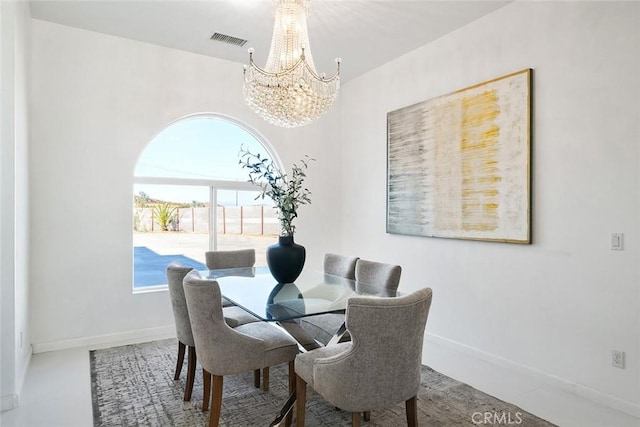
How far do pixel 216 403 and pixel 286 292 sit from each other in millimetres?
802

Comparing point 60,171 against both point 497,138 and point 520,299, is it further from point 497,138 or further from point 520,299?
point 520,299

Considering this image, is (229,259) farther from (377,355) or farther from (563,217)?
(563,217)

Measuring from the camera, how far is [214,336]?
2166mm

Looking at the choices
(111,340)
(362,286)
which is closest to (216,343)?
(362,286)

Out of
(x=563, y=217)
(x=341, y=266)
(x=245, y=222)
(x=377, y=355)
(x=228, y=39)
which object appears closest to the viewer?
(x=377, y=355)

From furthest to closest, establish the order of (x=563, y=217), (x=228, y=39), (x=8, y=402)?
(x=228, y=39)
(x=563, y=217)
(x=8, y=402)

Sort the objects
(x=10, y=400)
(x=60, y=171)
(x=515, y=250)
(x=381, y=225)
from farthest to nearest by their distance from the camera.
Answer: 1. (x=381, y=225)
2. (x=60, y=171)
3. (x=515, y=250)
4. (x=10, y=400)

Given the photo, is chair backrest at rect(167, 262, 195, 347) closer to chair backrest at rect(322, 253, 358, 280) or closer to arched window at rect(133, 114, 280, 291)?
chair backrest at rect(322, 253, 358, 280)

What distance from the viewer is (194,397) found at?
8.82 feet

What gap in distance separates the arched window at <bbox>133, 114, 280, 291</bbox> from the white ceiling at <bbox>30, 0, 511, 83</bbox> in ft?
3.10

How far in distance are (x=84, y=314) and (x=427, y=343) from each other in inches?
131

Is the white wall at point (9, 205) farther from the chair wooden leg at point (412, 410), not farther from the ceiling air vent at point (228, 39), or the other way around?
the chair wooden leg at point (412, 410)

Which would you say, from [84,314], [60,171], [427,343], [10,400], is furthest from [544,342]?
[60,171]

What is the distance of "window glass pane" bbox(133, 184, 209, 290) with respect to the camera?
4.29m
